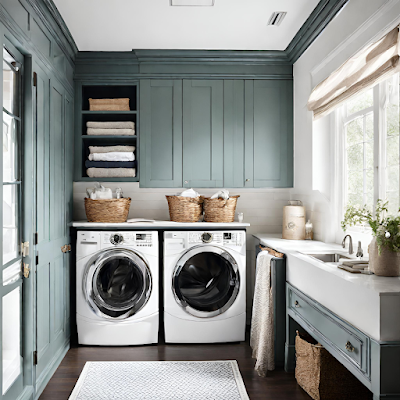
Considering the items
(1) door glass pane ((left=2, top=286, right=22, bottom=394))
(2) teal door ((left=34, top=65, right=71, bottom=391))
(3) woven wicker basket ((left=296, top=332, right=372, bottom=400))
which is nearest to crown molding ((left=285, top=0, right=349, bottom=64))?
(2) teal door ((left=34, top=65, right=71, bottom=391))

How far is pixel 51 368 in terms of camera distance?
2.63 meters

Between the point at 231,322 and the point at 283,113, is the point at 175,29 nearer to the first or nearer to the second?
the point at 283,113

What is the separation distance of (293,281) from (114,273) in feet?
4.80

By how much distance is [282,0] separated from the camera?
2.56 metres

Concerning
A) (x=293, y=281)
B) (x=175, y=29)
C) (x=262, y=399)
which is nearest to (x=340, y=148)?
(x=293, y=281)

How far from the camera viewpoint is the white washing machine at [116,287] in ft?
10.2

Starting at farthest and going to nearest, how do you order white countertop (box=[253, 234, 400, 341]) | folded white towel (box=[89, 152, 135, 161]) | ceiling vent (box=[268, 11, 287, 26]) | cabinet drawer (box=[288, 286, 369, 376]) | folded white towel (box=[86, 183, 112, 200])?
folded white towel (box=[89, 152, 135, 161]) < folded white towel (box=[86, 183, 112, 200]) < ceiling vent (box=[268, 11, 287, 26]) < cabinet drawer (box=[288, 286, 369, 376]) < white countertop (box=[253, 234, 400, 341])

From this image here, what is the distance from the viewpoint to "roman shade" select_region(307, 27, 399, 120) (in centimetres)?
187

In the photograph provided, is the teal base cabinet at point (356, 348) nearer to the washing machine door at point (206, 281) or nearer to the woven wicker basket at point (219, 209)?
the washing machine door at point (206, 281)

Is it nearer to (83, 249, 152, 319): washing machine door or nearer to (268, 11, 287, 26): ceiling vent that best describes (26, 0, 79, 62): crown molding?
(268, 11, 287, 26): ceiling vent

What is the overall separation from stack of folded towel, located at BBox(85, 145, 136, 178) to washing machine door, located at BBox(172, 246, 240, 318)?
1007mm

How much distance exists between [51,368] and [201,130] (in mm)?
2300

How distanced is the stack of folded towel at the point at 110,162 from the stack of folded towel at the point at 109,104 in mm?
357

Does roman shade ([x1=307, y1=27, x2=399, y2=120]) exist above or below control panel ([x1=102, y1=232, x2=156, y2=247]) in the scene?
above
